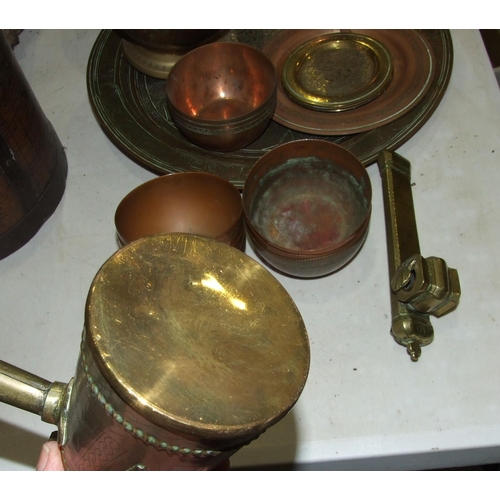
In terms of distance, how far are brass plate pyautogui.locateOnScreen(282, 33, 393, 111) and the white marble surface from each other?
0.14 meters

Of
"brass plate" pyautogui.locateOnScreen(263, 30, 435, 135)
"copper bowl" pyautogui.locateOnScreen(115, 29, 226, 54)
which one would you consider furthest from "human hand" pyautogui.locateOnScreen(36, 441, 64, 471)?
"copper bowl" pyautogui.locateOnScreen(115, 29, 226, 54)

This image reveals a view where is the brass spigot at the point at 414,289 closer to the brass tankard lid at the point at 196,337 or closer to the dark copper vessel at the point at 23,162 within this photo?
the brass tankard lid at the point at 196,337

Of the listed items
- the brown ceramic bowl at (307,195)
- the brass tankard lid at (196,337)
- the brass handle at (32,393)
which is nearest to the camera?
the brass tankard lid at (196,337)

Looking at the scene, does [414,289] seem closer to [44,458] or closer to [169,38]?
[44,458]

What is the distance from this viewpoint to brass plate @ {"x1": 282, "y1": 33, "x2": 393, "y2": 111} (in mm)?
1160

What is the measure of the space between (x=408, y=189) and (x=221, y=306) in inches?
23.3

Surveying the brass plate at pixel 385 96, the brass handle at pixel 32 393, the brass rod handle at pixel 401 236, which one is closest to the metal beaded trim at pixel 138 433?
the brass handle at pixel 32 393

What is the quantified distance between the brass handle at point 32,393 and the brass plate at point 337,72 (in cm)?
73

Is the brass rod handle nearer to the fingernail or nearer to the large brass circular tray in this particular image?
the large brass circular tray

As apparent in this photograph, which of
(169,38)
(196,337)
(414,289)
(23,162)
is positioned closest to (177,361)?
(196,337)

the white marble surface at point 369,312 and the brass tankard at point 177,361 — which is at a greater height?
the brass tankard at point 177,361

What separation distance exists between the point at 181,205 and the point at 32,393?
20.1 inches

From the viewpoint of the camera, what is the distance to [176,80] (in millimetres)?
1191

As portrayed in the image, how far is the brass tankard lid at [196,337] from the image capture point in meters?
0.54
